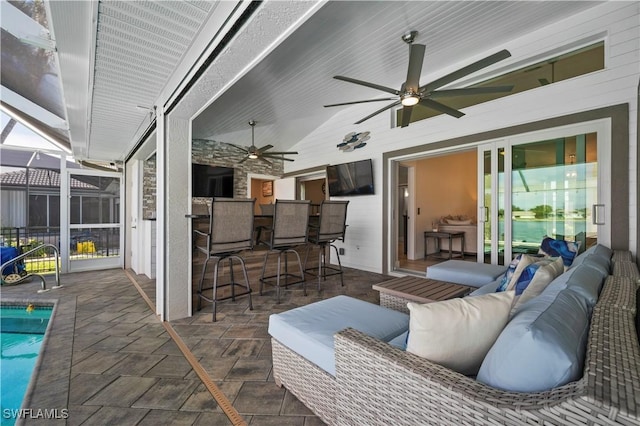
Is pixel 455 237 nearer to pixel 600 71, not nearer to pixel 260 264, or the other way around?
pixel 600 71

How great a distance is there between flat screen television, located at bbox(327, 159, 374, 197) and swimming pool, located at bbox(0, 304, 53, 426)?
4.84 meters

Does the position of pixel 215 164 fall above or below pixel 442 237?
above

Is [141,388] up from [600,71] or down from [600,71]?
down

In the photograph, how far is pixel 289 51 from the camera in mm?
3600

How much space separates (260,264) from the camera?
3.93m

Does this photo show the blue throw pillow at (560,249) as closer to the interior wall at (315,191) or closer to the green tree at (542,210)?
the green tree at (542,210)

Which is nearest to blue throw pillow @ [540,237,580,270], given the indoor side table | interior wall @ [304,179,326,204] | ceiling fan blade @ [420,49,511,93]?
ceiling fan blade @ [420,49,511,93]

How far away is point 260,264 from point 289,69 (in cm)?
291

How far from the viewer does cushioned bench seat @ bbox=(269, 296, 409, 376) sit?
4.68ft

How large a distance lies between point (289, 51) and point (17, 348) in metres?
4.48

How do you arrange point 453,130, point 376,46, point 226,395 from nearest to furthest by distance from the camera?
point 226,395 < point 376,46 < point 453,130

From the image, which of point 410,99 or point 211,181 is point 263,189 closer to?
point 211,181

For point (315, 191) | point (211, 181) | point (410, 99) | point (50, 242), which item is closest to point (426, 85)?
point (410, 99)

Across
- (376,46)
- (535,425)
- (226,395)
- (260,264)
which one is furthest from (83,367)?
(376,46)
